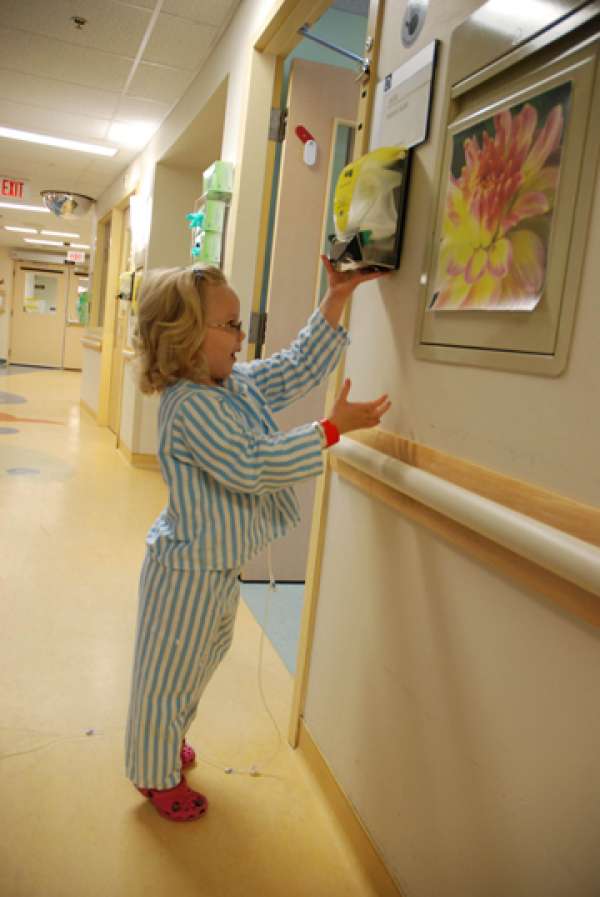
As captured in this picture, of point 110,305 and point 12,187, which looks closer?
point 110,305

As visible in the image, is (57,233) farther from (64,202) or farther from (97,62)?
(97,62)

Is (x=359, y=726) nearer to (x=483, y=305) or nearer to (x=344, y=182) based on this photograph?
(x=483, y=305)

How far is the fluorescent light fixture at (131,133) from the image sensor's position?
540 cm

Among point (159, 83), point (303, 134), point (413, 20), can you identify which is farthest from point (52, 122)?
point (413, 20)

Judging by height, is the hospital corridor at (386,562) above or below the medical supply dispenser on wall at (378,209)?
below

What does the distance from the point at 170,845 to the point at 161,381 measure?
3.35 ft

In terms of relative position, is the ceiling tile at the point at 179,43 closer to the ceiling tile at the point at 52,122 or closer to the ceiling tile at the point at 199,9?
the ceiling tile at the point at 199,9

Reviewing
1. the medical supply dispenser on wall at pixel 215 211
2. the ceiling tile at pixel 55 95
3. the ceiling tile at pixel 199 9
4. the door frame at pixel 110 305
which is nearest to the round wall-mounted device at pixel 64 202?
the door frame at pixel 110 305

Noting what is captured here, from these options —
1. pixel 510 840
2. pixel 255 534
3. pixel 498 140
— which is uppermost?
pixel 498 140

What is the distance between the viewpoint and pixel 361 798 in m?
1.50

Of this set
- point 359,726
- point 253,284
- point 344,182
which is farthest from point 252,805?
point 253,284

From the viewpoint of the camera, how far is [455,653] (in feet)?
3.90

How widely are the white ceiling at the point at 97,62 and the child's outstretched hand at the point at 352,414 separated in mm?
2737

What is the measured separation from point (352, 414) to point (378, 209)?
1.43 feet
